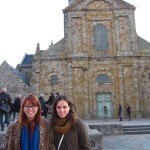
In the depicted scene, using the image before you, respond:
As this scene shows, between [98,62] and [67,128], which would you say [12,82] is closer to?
[98,62]

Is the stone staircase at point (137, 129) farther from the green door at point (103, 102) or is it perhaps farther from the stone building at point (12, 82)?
the stone building at point (12, 82)

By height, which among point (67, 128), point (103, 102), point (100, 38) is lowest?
point (67, 128)

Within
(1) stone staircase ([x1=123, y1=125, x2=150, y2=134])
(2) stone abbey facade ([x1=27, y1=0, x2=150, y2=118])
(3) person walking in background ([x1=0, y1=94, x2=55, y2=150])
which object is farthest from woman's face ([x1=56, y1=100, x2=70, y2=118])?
(2) stone abbey facade ([x1=27, y1=0, x2=150, y2=118])

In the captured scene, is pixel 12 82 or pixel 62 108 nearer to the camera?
pixel 62 108

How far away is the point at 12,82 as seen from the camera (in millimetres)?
33156

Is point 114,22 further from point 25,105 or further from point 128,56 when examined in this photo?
point 25,105

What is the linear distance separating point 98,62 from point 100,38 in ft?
9.80

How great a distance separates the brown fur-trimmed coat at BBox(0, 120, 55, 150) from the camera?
3711 millimetres

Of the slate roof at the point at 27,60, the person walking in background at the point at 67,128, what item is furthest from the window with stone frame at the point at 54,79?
the person walking in background at the point at 67,128

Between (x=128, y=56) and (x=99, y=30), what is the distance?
15.1 ft

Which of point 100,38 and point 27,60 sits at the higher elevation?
point 27,60

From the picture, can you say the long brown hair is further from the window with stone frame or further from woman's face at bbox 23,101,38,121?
the window with stone frame

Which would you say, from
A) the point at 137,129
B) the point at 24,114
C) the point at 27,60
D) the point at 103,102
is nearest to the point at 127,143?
the point at 137,129

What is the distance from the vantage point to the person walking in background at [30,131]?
144 inches
